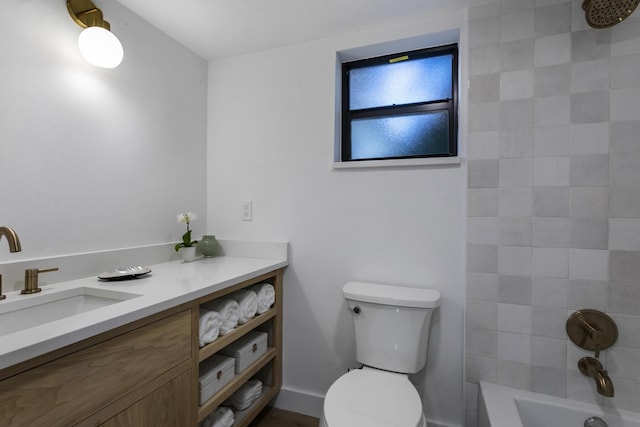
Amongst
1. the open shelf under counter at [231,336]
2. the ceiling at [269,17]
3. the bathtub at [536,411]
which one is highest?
the ceiling at [269,17]

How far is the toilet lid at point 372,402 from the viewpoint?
102 centimetres

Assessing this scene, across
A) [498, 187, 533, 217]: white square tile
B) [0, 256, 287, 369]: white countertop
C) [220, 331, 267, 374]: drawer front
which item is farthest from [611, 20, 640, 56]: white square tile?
[220, 331, 267, 374]: drawer front

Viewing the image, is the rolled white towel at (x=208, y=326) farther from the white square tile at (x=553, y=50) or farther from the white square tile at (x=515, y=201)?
the white square tile at (x=553, y=50)

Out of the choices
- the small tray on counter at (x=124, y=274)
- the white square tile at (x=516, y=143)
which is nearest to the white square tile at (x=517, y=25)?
the white square tile at (x=516, y=143)

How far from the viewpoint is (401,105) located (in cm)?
174

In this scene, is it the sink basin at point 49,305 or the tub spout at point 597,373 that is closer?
the sink basin at point 49,305

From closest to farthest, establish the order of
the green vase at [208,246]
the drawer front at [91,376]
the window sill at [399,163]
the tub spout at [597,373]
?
the drawer front at [91,376], the tub spout at [597,373], the window sill at [399,163], the green vase at [208,246]

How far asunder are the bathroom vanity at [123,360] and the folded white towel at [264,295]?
17cm

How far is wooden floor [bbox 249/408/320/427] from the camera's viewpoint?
166cm

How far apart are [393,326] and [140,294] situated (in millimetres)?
1053

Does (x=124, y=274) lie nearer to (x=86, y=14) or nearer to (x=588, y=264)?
(x=86, y=14)

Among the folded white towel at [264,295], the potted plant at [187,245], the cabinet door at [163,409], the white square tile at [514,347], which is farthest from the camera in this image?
the potted plant at [187,245]

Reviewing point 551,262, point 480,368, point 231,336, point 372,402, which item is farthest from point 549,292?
point 231,336

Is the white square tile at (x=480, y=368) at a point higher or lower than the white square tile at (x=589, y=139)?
lower
